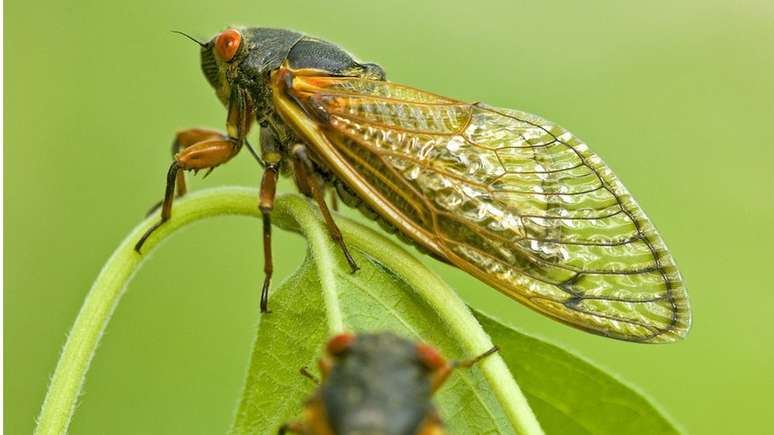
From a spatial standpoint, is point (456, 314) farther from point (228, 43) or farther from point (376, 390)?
point (228, 43)

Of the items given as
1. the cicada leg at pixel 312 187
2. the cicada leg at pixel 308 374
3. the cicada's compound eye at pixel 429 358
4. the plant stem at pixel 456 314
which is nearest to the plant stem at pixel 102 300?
the cicada leg at pixel 312 187

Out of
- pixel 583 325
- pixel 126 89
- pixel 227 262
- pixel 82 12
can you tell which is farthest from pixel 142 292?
pixel 583 325

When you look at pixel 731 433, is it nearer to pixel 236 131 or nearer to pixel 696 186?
pixel 696 186

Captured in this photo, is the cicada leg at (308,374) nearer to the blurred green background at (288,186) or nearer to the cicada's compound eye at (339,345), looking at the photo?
the cicada's compound eye at (339,345)

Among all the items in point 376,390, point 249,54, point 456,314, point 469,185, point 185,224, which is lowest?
point 376,390

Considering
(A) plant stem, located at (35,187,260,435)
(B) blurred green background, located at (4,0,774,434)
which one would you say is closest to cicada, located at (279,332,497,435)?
(A) plant stem, located at (35,187,260,435)

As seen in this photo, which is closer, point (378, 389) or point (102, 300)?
point (378, 389)

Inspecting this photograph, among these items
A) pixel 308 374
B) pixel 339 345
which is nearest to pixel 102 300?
pixel 308 374
